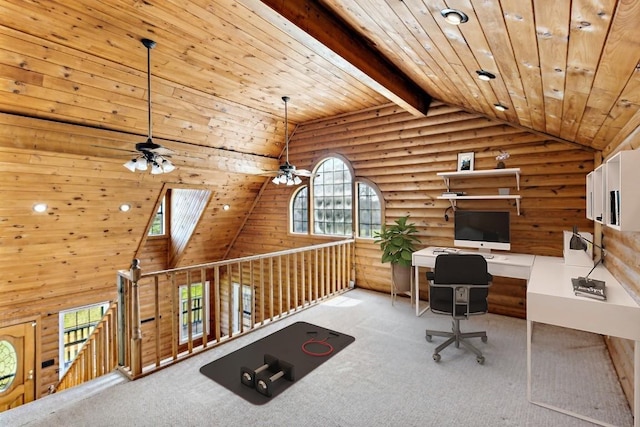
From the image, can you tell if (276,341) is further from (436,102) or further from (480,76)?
(436,102)

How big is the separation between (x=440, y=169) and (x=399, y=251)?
131cm

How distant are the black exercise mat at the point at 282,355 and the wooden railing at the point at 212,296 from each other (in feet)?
1.16

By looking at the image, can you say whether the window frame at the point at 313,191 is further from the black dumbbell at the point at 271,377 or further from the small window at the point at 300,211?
the black dumbbell at the point at 271,377

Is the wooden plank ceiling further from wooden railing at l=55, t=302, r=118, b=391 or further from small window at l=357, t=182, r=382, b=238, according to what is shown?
wooden railing at l=55, t=302, r=118, b=391

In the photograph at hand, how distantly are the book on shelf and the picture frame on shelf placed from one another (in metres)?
2.28

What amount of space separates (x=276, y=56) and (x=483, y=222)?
10.1ft

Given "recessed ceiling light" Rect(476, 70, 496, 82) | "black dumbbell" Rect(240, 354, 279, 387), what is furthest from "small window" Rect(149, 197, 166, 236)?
"recessed ceiling light" Rect(476, 70, 496, 82)

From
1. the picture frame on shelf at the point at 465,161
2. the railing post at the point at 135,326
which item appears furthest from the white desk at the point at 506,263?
the railing post at the point at 135,326

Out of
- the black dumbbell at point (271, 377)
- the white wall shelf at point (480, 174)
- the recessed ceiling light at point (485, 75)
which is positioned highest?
the recessed ceiling light at point (485, 75)

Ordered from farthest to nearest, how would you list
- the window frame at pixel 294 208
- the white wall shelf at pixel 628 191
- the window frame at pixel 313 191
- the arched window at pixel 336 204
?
the window frame at pixel 294 208
the window frame at pixel 313 191
the arched window at pixel 336 204
the white wall shelf at pixel 628 191

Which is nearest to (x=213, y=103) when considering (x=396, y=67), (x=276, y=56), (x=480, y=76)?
(x=276, y=56)

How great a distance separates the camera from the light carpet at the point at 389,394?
2.18 metres

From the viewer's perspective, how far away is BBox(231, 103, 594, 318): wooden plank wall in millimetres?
3773

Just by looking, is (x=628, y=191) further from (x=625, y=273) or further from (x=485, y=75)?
(x=485, y=75)
